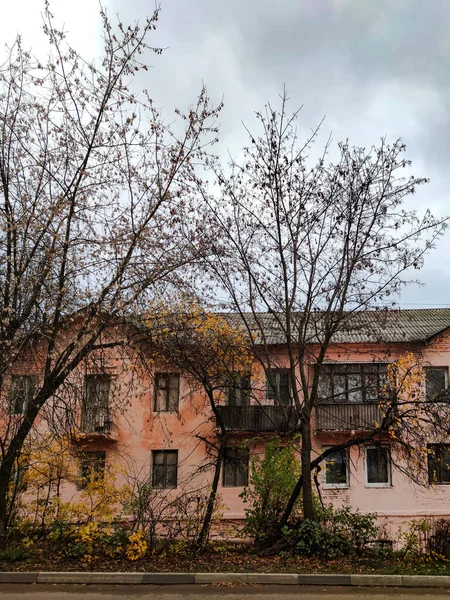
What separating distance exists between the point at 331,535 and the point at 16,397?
678cm

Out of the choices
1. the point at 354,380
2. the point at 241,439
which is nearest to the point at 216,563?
the point at 354,380

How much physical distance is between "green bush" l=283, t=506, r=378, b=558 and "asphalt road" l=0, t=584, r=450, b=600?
5.61 feet

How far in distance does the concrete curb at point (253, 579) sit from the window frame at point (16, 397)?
127 inches

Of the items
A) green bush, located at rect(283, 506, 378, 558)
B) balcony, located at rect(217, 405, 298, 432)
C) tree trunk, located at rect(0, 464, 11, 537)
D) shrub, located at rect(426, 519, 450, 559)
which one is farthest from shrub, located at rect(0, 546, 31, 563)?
balcony, located at rect(217, 405, 298, 432)

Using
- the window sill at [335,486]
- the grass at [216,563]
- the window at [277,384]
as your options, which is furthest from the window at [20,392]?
the window sill at [335,486]

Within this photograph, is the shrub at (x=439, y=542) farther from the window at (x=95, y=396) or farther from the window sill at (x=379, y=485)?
the window sill at (x=379, y=485)

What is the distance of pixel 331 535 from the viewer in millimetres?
10562

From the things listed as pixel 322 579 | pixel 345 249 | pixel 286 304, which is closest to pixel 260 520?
pixel 322 579

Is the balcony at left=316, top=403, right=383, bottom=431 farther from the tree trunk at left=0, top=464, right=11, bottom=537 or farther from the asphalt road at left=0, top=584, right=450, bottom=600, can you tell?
the tree trunk at left=0, top=464, right=11, bottom=537

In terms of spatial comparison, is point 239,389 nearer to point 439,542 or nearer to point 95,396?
point 95,396

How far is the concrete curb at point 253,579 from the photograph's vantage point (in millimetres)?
8734

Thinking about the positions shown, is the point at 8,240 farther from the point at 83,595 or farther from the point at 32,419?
the point at 83,595

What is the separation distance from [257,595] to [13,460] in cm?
557

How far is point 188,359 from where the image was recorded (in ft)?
39.3
